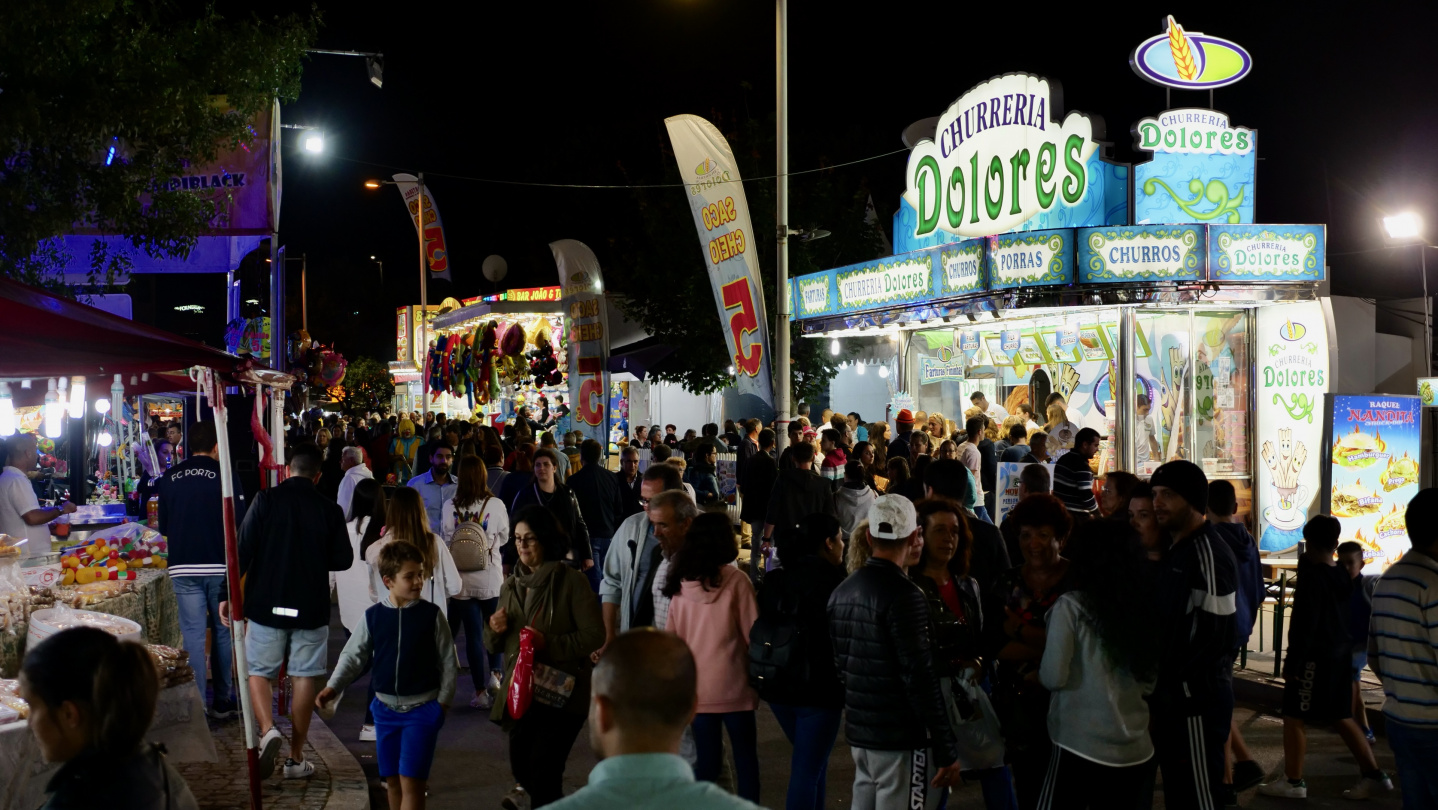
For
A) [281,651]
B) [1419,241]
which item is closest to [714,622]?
[281,651]

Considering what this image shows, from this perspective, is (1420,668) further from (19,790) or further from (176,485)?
(176,485)

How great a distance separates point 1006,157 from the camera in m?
14.3

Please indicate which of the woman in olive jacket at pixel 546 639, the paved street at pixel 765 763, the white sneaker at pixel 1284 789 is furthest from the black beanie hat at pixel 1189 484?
the woman in olive jacket at pixel 546 639

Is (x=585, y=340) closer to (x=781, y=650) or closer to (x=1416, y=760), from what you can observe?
(x=781, y=650)

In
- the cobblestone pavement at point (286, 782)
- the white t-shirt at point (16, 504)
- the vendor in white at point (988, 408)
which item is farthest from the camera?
the vendor in white at point (988, 408)

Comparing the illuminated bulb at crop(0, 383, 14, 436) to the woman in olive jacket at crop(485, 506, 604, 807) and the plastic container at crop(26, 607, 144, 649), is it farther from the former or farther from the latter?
the woman in olive jacket at crop(485, 506, 604, 807)

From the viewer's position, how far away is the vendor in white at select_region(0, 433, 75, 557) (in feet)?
30.5

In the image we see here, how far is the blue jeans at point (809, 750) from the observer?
5.27 m

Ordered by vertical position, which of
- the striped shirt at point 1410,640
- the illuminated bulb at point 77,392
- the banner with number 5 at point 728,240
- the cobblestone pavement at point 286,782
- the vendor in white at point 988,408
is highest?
the banner with number 5 at point 728,240

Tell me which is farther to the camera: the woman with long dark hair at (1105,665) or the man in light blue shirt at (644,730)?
the woman with long dark hair at (1105,665)

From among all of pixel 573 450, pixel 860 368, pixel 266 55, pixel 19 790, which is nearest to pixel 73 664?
pixel 19 790

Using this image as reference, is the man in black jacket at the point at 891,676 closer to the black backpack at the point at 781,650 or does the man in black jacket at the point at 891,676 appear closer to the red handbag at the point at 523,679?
the black backpack at the point at 781,650

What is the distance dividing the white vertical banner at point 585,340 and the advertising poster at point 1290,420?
8687 mm

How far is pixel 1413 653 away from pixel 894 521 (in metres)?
2.13
